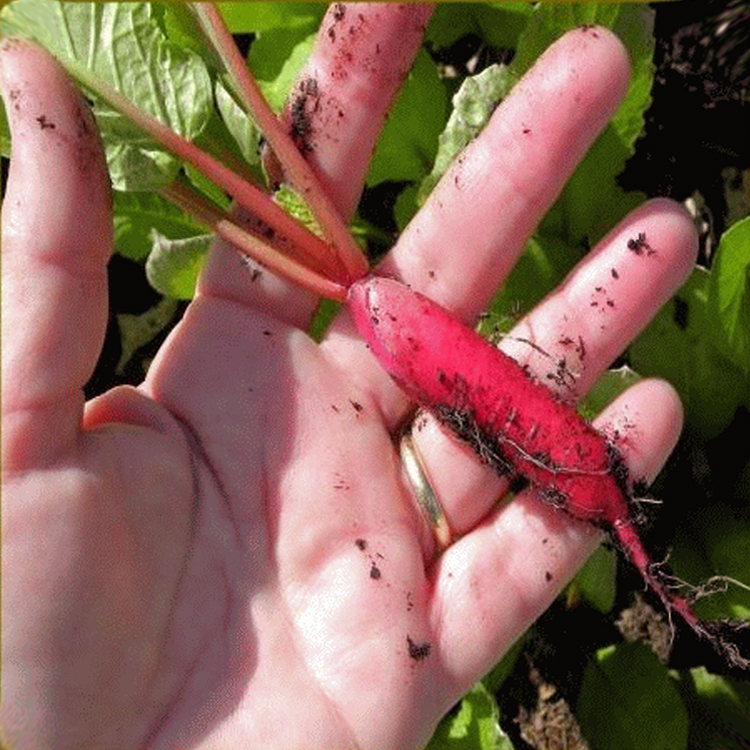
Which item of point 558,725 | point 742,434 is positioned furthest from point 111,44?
point 558,725

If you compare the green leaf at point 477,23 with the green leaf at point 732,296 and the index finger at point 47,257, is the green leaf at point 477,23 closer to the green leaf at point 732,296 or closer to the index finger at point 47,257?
the green leaf at point 732,296

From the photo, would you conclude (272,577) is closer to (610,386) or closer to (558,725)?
(610,386)

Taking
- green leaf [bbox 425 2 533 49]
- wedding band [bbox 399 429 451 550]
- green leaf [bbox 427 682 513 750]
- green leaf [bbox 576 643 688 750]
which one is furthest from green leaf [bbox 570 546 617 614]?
green leaf [bbox 425 2 533 49]

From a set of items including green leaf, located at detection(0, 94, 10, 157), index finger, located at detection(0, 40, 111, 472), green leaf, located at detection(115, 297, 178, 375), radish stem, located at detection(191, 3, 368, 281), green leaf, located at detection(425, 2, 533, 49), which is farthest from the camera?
green leaf, located at detection(115, 297, 178, 375)

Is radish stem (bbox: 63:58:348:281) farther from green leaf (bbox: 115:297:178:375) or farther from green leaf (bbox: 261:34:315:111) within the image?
green leaf (bbox: 115:297:178:375)

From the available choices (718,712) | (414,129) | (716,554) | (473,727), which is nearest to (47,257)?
(414,129)

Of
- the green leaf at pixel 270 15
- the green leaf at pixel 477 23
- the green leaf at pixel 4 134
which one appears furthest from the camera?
the green leaf at pixel 477 23

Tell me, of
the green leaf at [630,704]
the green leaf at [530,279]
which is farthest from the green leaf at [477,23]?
the green leaf at [630,704]

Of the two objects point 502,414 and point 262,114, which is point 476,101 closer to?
point 262,114
